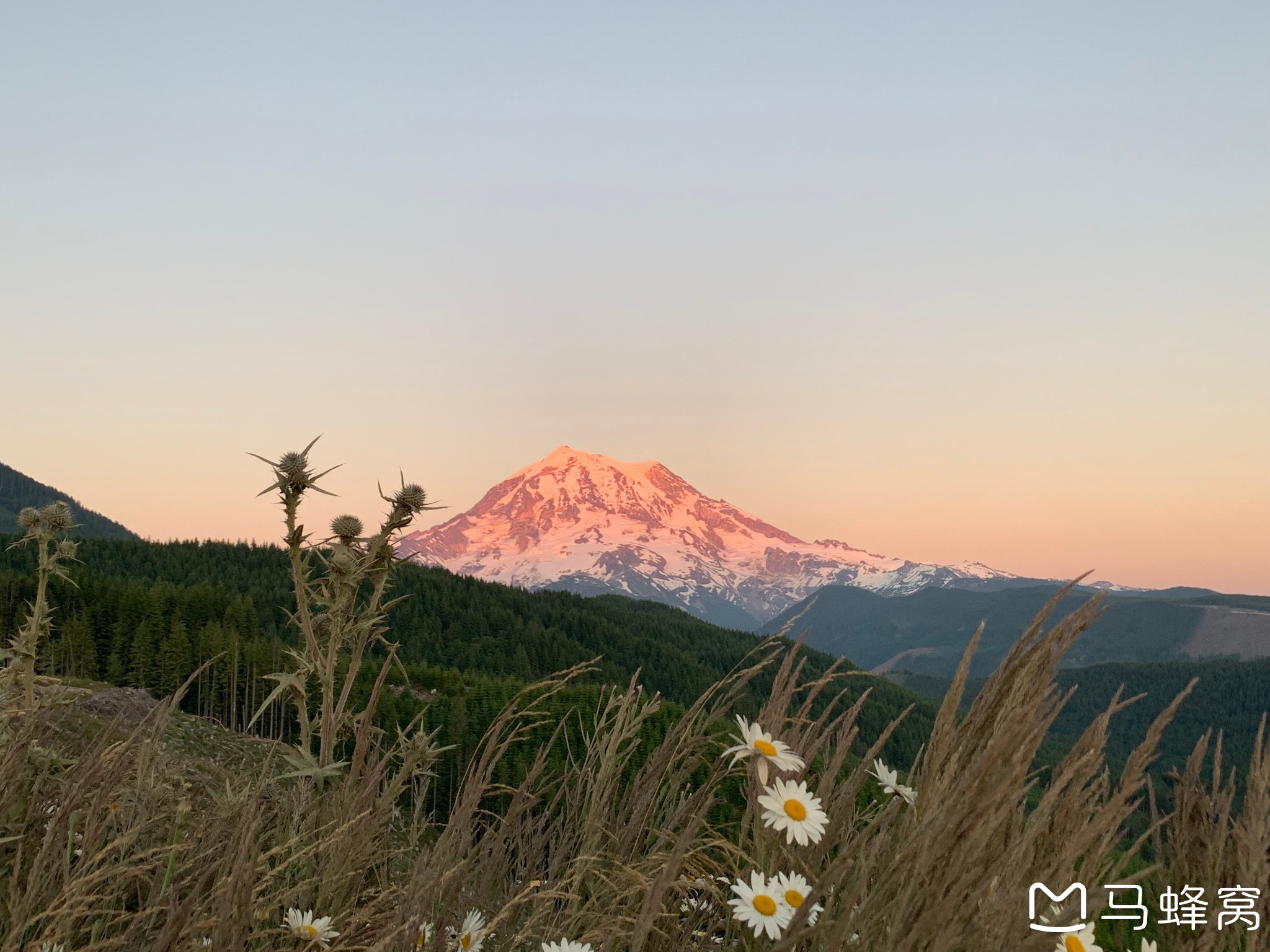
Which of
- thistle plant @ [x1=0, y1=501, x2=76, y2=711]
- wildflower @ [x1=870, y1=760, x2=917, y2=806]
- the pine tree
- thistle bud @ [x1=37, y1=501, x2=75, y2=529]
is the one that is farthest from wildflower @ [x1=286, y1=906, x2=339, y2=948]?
the pine tree

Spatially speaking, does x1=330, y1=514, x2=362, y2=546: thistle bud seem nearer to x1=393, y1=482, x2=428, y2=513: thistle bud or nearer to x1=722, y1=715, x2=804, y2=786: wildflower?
x1=393, y1=482, x2=428, y2=513: thistle bud

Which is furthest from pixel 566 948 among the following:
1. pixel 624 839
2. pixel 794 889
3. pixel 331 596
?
pixel 331 596

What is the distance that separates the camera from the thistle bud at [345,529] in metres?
3.68

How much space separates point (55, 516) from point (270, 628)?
4689 centimetres

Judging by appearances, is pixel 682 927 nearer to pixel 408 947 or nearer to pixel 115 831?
pixel 408 947

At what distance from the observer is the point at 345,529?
3.68 metres

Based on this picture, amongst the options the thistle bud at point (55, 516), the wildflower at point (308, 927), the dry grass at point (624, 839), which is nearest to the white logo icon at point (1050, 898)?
the dry grass at point (624, 839)

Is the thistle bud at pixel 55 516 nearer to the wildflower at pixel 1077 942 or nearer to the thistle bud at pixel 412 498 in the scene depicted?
the thistle bud at pixel 412 498

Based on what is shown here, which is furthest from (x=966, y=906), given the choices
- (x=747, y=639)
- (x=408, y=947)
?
(x=747, y=639)

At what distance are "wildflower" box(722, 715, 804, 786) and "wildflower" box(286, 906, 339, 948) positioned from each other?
873mm

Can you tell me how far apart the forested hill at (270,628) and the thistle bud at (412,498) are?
5.92ft

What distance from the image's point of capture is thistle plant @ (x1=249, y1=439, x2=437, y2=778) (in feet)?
9.71

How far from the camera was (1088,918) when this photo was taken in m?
1.99

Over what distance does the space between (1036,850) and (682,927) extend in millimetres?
849
